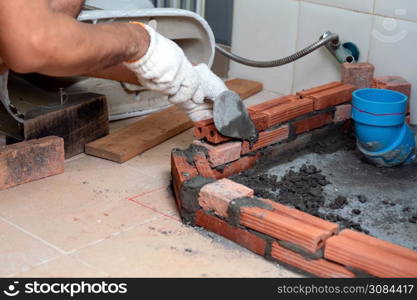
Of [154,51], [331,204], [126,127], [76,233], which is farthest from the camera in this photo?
[126,127]

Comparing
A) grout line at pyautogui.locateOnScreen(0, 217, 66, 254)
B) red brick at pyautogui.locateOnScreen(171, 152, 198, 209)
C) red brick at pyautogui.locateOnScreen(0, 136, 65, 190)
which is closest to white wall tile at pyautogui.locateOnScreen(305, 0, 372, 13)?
red brick at pyautogui.locateOnScreen(171, 152, 198, 209)

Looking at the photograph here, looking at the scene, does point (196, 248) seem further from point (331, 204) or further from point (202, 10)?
point (202, 10)

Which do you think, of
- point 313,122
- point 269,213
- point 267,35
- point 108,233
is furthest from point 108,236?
point 267,35

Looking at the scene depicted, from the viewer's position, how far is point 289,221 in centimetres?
219

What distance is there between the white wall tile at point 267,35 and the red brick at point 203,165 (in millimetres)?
1297

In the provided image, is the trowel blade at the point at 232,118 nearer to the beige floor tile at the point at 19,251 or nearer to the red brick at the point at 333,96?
the red brick at the point at 333,96

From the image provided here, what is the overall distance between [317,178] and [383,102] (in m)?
0.45

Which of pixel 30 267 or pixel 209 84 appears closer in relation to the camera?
pixel 30 267

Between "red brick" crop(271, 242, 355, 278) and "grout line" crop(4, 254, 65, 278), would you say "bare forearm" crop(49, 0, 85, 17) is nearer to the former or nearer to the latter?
"grout line" crop(4, 254, 65, 278)

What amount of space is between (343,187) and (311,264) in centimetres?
65

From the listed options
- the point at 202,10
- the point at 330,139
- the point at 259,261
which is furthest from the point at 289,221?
the point at 202,10

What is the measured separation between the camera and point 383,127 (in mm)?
2828

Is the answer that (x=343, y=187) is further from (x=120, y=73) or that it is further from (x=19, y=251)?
(x=19, y=251)

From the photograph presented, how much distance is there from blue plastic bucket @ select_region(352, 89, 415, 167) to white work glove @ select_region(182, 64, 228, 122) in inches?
24.0
